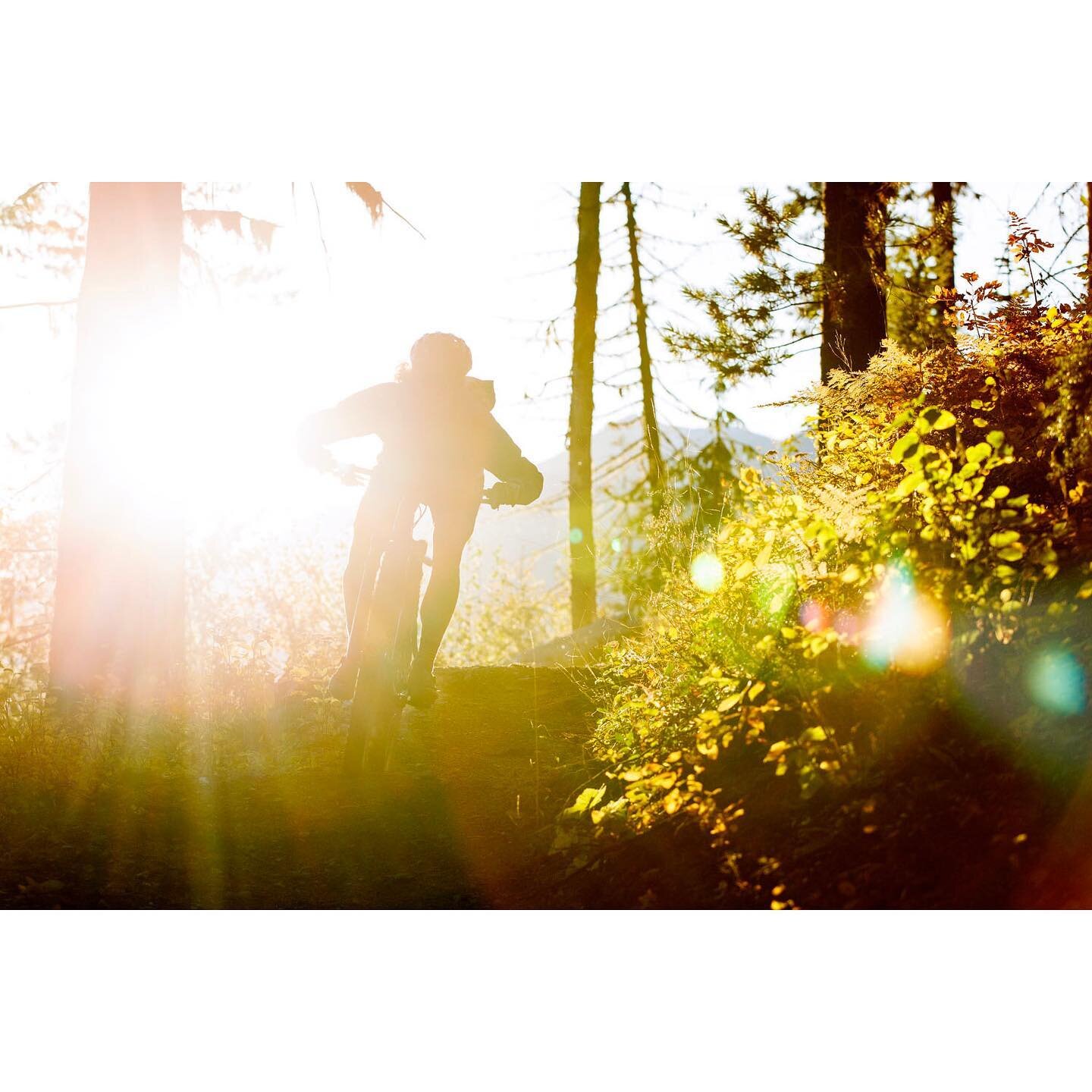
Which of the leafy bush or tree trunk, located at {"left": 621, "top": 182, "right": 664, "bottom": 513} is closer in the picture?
the leafy bush

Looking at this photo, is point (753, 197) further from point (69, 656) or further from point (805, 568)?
point (69, 656)

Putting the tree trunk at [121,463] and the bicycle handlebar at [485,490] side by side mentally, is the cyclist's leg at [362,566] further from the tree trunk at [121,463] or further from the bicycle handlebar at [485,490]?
the tree trunk at [121,463]

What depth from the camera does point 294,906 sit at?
4.52 meters

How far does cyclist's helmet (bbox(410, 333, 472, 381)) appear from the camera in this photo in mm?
5766

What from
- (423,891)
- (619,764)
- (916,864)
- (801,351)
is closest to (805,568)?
(619,764)

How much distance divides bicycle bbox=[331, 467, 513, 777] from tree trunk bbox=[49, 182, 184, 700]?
243 centimetres

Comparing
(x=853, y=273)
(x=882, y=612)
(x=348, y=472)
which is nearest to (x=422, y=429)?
(x=348, y=472)

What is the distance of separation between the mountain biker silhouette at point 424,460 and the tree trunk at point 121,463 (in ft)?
7.84

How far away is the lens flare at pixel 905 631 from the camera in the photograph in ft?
12.1

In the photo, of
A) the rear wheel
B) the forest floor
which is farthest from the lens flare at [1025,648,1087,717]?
the rear wheel

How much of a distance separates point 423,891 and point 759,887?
73.8 inches

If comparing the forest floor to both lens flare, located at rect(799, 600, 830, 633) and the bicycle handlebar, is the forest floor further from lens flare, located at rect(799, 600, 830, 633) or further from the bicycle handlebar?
the bicycle handlebar

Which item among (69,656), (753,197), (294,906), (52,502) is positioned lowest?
(294,906)

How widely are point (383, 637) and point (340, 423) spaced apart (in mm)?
1402
